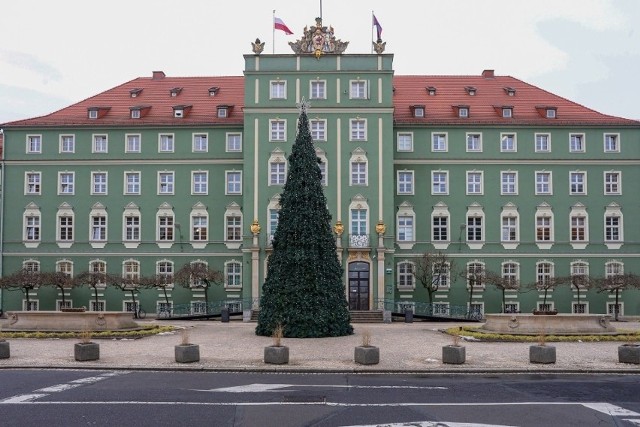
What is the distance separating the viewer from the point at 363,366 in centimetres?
2206

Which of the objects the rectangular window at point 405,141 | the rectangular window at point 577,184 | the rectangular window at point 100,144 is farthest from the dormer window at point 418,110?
the rectangular window at point 100,144

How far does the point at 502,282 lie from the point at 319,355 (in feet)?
90.1

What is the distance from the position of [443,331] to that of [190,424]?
24016mm

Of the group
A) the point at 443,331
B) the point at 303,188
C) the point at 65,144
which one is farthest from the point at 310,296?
the point at 65,144

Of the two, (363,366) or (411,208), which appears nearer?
(363,366)

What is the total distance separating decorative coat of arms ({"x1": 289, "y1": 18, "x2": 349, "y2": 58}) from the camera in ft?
172

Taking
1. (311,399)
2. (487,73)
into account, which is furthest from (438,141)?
(311,399)

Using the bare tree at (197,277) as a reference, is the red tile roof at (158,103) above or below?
above

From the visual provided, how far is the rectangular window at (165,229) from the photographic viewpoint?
180 feet

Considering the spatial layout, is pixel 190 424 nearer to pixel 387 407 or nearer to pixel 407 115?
pixel 387 407

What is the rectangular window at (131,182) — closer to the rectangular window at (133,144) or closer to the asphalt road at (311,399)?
the rectangular window at (133,144)

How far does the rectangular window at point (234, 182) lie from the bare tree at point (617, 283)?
23.3 m

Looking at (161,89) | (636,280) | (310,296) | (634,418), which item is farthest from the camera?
(161,89)

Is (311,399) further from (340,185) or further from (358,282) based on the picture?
(340,185)
